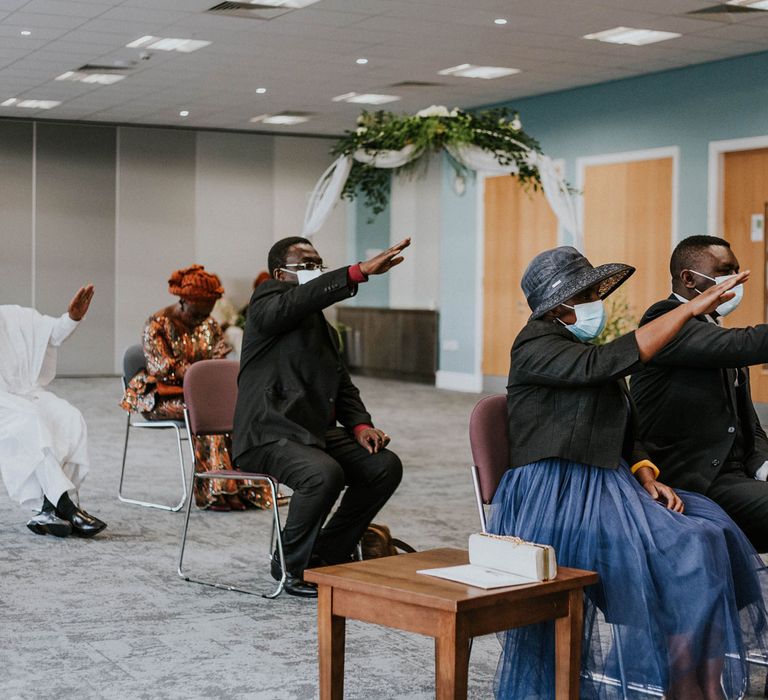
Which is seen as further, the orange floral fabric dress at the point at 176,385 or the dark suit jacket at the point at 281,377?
the orange floral fabric dress at the point at 176,385

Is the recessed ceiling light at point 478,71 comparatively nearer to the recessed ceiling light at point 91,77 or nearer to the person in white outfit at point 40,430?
the recessed ceiling light at point 91,77

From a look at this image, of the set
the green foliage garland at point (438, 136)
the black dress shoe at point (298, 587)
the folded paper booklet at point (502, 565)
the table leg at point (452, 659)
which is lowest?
the black dress shoe at point (298, 587)

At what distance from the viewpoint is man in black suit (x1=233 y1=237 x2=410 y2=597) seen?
15.1 ft

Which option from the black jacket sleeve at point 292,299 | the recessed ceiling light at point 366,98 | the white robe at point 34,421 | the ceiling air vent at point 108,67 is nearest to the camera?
the black jacket sleeve at point 292,299

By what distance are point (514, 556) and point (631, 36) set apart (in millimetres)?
8191

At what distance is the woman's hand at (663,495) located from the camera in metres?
3.31

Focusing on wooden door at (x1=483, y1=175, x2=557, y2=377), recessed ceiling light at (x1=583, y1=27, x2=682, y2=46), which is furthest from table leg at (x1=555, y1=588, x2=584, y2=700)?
wooden door at (x1=483, y1=175, x2=557, y2=377)

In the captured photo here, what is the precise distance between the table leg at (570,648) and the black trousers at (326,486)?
1.76 meters

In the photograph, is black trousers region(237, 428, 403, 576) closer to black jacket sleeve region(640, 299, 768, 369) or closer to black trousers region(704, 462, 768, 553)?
black trousers region(704, 462, 768, 553)

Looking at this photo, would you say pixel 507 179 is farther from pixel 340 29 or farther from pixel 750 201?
pixel 340 29

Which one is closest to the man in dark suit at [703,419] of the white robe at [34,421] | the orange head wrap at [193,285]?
the white robe at [34,421]

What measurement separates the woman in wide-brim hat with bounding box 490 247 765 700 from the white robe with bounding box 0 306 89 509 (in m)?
3.02

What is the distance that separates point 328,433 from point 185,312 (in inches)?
80.0

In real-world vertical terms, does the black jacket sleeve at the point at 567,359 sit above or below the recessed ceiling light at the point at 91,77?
below
